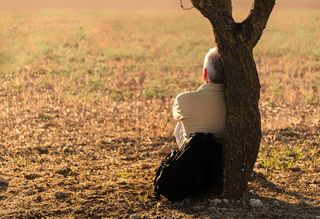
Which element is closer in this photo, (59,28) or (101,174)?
(101,174)

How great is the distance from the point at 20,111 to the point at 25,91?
109 inches

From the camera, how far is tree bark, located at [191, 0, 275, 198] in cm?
672

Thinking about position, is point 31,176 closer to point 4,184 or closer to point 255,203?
point 4,184

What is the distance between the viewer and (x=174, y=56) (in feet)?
85.0

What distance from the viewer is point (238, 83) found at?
6.77m

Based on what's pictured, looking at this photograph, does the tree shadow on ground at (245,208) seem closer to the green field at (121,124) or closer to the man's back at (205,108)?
the green field at (121,124)

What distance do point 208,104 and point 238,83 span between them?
0.47 metres

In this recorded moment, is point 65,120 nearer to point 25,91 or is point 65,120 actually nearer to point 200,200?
point 25,91

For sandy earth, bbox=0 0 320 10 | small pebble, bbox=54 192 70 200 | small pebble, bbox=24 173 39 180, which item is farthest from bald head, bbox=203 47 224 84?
sandy earth, bbox=0 0 320 10

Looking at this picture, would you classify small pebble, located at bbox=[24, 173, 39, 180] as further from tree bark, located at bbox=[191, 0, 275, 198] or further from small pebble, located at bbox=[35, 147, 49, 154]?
tree bark, located at bbox=[191, 0, 275, 198]

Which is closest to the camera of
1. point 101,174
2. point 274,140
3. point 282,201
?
point 282,201

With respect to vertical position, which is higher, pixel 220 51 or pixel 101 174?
pixel 220 51

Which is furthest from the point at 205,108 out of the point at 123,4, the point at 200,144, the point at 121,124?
the point at 123,4

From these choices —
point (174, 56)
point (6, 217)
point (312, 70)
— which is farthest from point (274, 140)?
point (174, 56)
